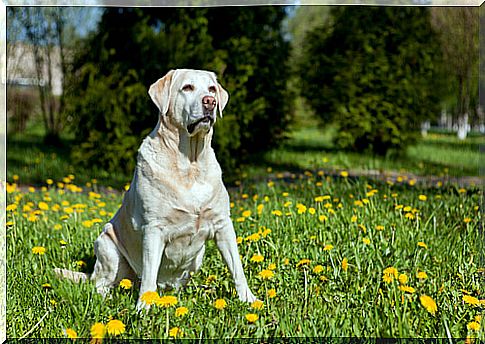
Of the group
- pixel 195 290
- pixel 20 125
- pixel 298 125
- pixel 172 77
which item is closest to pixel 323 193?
pixel 195 290

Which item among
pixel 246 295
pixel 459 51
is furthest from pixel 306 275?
pixel 459 51

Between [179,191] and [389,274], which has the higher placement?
[179,191]

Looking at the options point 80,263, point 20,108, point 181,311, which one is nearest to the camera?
point 181,311

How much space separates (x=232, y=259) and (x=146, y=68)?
444 centimetres

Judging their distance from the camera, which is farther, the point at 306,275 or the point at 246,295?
the point at 306,275

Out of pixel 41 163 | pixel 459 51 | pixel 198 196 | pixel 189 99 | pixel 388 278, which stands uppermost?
pixel 459 51

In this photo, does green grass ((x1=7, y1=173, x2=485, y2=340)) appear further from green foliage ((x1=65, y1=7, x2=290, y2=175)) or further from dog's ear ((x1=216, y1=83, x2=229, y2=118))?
green foliage ((x1=65, y1=7, x2=290, y2=175))

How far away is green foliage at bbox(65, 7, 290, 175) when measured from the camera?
6.76 m

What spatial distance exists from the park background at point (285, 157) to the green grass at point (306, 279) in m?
0.01

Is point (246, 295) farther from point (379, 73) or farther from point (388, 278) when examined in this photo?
point (379, 73)

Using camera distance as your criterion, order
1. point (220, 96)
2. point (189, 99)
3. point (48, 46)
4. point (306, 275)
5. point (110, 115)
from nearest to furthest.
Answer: point (189, 99) → point (220, 96) → point (306, 275) → point (110, 115) → point (48, 46)

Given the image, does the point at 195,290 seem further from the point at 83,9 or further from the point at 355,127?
the point at 83,9

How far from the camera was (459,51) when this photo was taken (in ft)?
28.9

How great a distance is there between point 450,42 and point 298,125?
7.87ft
